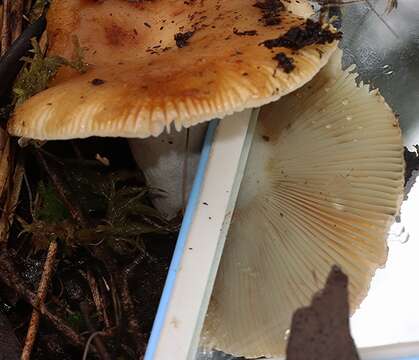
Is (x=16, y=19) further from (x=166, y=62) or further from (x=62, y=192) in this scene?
(x=166, y=62)

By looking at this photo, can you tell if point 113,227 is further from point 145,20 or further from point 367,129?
point 367,129

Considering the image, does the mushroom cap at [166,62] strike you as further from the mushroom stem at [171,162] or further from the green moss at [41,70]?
the mushroom stem at [171,162]

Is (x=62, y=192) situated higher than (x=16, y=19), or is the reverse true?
(x=16, y=19)

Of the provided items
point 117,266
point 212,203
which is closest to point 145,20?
point 212,203

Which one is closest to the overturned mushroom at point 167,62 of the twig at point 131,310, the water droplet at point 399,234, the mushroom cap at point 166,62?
the mushroom cap at point 166,62

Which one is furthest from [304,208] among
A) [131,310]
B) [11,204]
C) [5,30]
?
[5,30]

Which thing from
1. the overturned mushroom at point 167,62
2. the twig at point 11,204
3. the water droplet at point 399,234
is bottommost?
the twig at point 11,204

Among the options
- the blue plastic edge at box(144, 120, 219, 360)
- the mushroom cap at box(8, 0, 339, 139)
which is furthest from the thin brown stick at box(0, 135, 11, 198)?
the blue plastic edge at box(144, 120, 219, 360)
